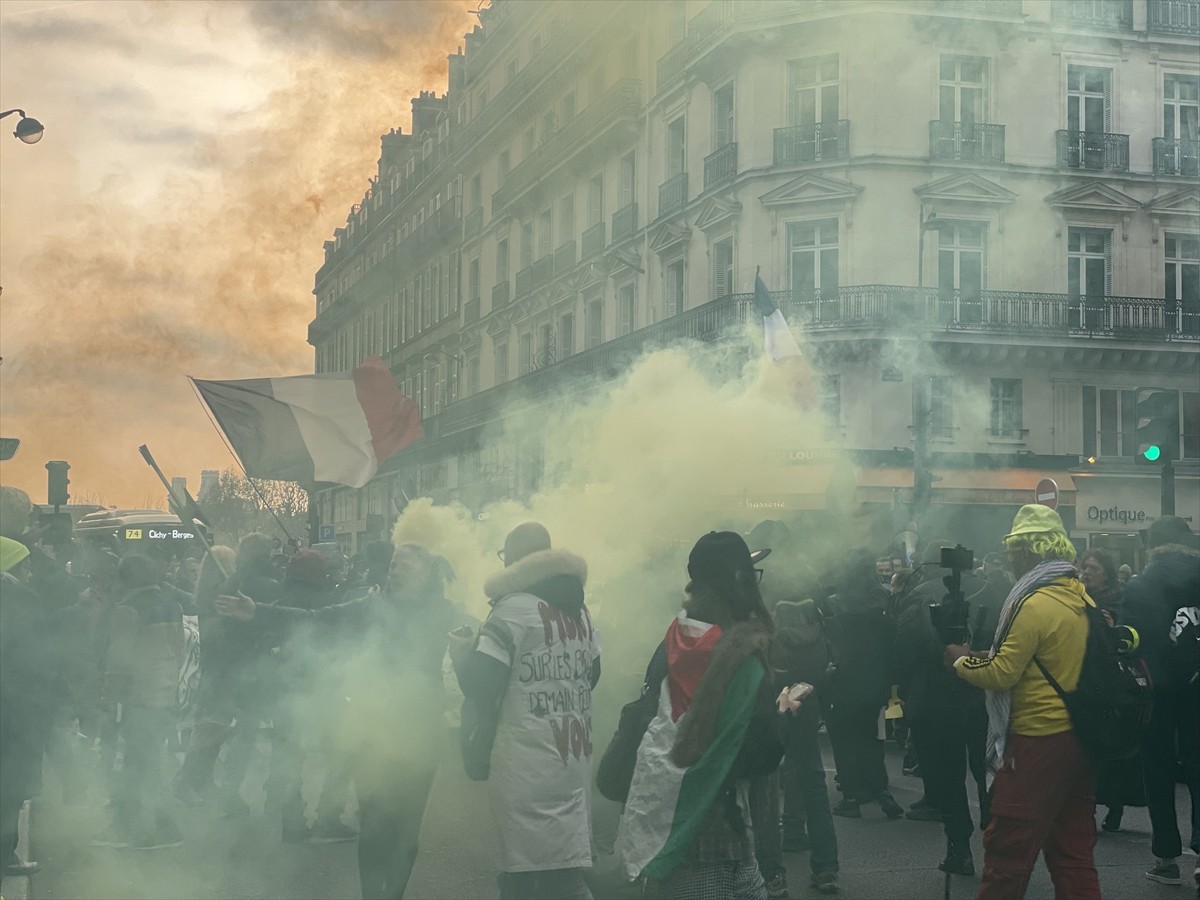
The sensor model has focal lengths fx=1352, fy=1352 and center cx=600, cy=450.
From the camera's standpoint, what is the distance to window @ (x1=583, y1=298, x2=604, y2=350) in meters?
31.2

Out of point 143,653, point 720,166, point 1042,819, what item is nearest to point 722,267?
point 720,166

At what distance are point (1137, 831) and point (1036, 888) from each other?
1.81 meters

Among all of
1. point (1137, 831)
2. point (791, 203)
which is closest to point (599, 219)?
point (791, 203)

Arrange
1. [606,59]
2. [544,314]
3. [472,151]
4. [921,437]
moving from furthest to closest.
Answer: [472,151] < [544,314] < [606,59] < [921,437]

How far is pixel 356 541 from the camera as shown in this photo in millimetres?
49750

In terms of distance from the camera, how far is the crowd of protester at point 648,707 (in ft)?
13.2

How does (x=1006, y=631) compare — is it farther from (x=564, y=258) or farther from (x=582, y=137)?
(x=564, y=258)

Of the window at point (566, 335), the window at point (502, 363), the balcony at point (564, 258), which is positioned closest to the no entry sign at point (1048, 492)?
the window at point (566, 335)

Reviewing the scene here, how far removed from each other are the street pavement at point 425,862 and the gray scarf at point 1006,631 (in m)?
1.53

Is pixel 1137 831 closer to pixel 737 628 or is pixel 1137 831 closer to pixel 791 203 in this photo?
pixel 737 628

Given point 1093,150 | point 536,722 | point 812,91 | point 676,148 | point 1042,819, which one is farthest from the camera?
point 676,148

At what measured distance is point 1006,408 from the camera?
78.1ft

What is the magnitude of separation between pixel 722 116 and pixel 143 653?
20234mm

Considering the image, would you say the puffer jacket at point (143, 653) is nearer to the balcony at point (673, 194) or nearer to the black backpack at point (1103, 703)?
the black backpack at point (1103, 703)
